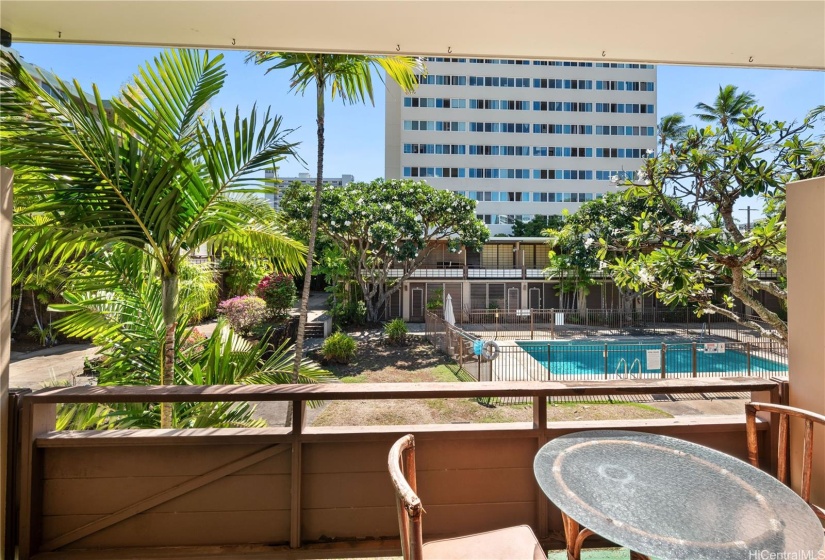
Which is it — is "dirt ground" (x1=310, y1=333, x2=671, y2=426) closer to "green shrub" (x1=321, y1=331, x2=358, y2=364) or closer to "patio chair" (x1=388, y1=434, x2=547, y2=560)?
"green shrub" (x1=321, y1=331, x2=358, y2=364)

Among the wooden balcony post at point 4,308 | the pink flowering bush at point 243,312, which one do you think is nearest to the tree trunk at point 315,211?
the wooden balcony post at point 4,308

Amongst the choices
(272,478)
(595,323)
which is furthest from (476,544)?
(595,323)

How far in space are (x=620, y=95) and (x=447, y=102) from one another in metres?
13.7

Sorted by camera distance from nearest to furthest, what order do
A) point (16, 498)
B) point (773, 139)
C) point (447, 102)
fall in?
1. point (16, 498)
2. point (773, 139)
3. point (447, 102)

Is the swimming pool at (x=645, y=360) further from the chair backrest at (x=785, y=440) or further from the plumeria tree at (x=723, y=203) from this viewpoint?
the chair backrest at (x=785, y=440)

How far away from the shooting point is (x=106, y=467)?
1.54 metres

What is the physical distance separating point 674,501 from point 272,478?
1.47 meters

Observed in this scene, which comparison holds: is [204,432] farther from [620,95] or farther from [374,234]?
[620,95]

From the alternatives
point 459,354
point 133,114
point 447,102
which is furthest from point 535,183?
point 133,114

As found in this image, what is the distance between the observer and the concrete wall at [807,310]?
1572mm

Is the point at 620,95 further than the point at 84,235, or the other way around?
the point at 620,95

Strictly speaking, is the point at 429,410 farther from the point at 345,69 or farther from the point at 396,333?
the point at 345,69

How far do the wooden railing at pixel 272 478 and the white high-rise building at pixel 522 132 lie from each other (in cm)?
2868

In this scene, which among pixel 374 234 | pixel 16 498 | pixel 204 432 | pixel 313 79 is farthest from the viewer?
pixel 374 234
